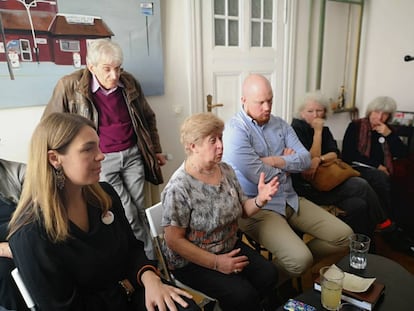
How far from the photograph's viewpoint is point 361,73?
12.8ft

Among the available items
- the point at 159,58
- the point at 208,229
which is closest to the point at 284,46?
the point at 159,58

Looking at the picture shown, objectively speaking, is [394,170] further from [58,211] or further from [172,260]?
[58,211]

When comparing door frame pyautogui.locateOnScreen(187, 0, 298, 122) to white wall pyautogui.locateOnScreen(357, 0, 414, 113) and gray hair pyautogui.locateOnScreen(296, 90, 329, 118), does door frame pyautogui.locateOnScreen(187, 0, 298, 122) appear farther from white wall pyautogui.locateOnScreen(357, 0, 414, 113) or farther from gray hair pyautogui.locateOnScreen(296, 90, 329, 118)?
white wall pyautogui.locateOnScreen(357, 0, 414, 113)

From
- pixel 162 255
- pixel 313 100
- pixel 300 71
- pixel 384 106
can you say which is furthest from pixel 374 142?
pixel 162 255

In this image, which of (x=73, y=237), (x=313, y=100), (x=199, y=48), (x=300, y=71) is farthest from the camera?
(x=300, y=71)

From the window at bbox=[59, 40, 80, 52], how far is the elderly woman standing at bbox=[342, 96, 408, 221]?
209 centimetres

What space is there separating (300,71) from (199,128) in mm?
2255

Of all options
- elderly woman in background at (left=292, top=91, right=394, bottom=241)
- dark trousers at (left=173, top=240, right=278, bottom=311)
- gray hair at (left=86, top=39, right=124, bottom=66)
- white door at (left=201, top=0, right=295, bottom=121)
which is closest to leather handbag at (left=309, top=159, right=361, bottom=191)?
elderly woman in background at (left=292, top=91, right=394, bottom=241)

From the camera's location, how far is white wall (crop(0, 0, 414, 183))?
6.73ft

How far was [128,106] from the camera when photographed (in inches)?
81.7

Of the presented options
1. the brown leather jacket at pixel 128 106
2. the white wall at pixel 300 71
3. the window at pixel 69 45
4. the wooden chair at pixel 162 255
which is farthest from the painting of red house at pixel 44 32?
the wooden chair at pixel 162 255

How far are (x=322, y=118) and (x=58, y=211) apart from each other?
1.97 m

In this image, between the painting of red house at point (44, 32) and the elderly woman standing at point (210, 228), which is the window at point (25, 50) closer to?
the painting of red house at point (44, 32)

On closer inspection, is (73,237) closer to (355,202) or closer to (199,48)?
(355,202)
